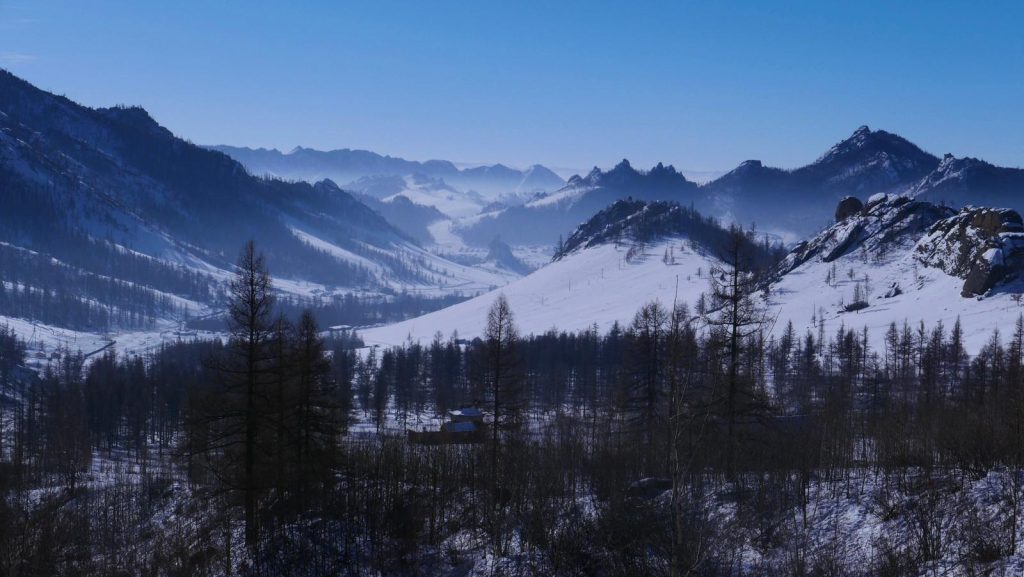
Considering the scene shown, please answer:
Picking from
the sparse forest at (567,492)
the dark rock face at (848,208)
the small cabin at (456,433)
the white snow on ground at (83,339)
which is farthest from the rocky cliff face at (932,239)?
the white snow on ground at (83,339)

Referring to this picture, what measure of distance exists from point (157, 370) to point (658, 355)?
288 ft

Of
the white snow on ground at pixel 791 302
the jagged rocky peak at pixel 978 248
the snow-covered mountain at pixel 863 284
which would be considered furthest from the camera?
the jagged rocky peak at pixel 978 248

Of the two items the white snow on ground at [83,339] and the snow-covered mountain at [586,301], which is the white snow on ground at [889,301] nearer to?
the snow-covered mountain at [586,301]

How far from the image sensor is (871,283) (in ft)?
429

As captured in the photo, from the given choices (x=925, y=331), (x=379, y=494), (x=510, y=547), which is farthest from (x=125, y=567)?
(x=925, y=331)

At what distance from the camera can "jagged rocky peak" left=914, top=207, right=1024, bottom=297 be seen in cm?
10494

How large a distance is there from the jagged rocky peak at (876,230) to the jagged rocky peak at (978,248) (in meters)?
12.0

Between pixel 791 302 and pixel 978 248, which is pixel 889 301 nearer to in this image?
pixel 978 248

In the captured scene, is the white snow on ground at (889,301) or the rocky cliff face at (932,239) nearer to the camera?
the white snow on ground at (889,301)

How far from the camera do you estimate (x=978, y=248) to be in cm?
11312

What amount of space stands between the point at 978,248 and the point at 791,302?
31.4m

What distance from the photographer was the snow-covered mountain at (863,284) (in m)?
105

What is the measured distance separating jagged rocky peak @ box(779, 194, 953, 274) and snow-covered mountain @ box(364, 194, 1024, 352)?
10.0 inches

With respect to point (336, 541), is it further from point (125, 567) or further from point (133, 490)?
point (133, 490)
